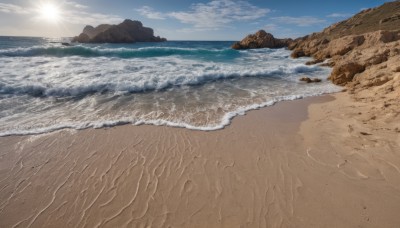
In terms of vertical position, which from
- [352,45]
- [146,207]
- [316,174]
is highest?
[352,45]

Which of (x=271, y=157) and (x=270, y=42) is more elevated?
(x=270, y=42)

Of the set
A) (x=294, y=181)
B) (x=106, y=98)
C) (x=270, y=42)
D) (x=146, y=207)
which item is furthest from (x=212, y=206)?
(x=270, y=42)

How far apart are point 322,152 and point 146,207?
3554mm

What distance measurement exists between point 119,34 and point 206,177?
2872 inches

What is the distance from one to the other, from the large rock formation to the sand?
2692 inches

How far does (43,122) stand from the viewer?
581 cm

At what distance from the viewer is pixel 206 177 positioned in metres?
3.78

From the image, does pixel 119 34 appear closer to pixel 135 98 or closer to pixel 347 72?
pixel 135 98

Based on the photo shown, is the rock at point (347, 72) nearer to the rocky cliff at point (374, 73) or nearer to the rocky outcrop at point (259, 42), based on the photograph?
the rocky cliff at point (374, 73)

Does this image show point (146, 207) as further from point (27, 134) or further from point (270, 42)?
point (270, 42)

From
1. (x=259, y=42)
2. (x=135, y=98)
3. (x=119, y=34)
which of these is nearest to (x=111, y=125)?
(x=135, y=98)

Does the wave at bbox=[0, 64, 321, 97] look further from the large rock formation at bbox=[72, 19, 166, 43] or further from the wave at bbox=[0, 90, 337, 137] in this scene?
the large rock formation at bbox=[72, 19, 166, 43]

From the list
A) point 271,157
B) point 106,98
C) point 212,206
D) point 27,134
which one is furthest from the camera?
point 106,98

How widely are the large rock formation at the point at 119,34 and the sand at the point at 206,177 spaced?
224 feet
